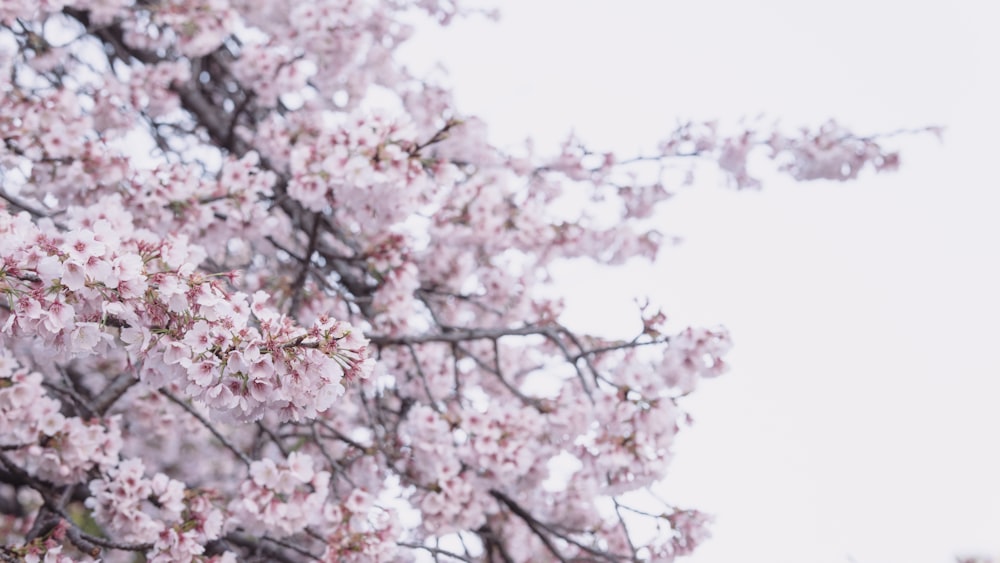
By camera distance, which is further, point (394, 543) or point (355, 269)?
point (355, 269)

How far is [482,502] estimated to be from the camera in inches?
141

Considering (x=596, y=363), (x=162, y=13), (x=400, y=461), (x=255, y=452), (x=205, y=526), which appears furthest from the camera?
(x=596, y=363)

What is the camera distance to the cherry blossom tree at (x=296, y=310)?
5.45 ft

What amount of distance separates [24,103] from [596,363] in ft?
9.59

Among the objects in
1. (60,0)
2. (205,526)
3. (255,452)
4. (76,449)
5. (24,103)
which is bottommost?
A: (205,526)

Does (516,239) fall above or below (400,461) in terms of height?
above

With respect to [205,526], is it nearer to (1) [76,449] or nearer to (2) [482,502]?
(1) [76,449]

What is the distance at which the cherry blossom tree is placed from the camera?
5.45 ft

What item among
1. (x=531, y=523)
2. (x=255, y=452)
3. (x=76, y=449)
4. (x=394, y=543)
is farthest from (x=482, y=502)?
(x=76, y=449)

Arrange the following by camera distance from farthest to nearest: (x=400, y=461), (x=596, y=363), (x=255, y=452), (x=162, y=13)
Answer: (x=596, y=363)
(x=162, y=13)
(x=400, y=461)
(x=255, y=452)

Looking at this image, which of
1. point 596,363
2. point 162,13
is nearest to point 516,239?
point 596,363

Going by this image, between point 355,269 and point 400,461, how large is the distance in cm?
148

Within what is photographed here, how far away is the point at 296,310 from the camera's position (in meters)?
3.92

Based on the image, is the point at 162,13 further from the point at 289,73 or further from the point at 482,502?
the point at 482,502
